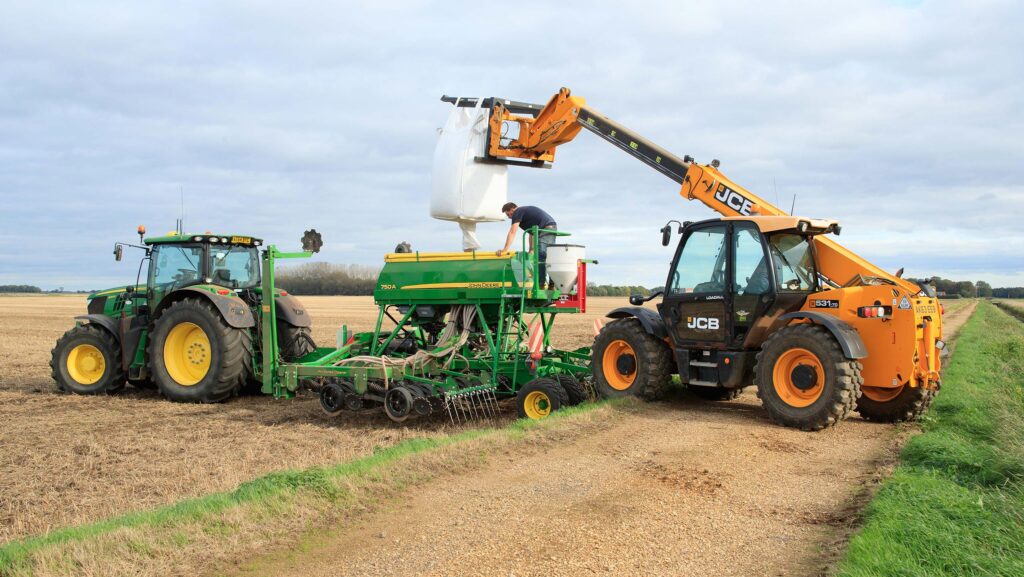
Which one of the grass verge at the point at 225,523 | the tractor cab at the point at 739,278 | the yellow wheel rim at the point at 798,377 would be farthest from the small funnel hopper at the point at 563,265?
the grass verge at the point at 225,523

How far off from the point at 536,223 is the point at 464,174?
3.89ft

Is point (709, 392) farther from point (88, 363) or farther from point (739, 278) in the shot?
point (88, 363)

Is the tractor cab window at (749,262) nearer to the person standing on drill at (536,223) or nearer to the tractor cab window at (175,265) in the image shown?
the person standing on drill at (536,223)

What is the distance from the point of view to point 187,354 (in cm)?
1183

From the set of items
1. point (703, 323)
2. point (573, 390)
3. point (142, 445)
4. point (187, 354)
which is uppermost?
point (703, 323)

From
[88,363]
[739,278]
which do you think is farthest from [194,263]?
[739,278]

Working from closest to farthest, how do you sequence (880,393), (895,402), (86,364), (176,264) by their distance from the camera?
(895,402), (880,393), (176,264), (86,364)

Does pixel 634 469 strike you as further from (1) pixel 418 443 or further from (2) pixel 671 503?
(1) pixel 418 443

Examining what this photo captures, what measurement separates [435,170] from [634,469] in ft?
19.5

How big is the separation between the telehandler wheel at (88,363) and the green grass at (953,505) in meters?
11.0

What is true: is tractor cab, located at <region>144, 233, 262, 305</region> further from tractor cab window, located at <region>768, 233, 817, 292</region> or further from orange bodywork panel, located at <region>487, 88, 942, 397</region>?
tractor cab window, located at <region>768, 233, 817, 292</region>

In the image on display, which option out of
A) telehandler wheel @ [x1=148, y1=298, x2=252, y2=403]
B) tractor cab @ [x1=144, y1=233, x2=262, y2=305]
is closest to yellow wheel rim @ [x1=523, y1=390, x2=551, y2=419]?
telehandler wheel @ [x1=148, y1=298, x2=252, y2=403]

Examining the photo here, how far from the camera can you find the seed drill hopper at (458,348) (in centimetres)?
955

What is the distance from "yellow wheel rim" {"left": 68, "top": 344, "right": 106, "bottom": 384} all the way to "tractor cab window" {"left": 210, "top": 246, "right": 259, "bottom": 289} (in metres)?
2.27
